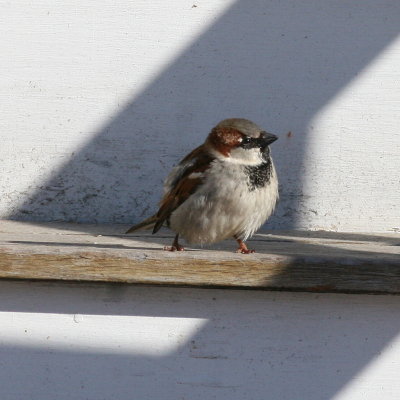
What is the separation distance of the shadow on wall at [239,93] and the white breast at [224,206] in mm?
814

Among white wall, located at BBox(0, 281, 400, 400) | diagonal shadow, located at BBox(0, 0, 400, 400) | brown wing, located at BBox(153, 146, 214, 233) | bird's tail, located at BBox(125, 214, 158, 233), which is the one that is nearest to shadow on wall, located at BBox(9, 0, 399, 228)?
diagonal shadow, located at BBox(0, 0, 400, 400)

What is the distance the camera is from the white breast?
294 cm

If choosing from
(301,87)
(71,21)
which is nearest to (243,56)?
(301,87)

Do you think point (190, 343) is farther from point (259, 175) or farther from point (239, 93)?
point (239, 93)

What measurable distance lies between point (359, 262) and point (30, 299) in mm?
928

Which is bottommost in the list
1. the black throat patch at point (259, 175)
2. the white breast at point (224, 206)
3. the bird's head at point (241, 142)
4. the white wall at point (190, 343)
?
the white wall at point (190, 343)

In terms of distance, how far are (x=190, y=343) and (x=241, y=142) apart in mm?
617

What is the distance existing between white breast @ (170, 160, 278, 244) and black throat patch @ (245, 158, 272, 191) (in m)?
0.01

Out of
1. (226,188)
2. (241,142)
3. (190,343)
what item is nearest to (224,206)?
(226,188)

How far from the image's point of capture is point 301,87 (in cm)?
381

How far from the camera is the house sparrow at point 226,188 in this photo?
295 cm

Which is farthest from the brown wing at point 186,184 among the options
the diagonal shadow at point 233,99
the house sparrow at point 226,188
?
the diagonal shadow at point 233,99

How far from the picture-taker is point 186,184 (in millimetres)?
3021

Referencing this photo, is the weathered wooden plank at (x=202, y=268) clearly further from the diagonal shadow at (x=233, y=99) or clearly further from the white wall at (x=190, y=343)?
the diagonal shadow at (x=233, y=99)
